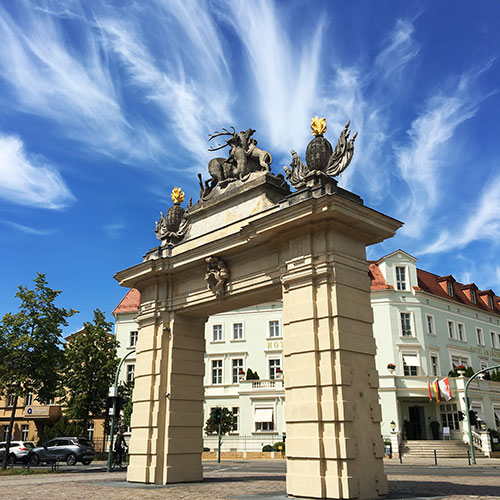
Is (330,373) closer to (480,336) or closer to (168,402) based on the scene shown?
(168,402)

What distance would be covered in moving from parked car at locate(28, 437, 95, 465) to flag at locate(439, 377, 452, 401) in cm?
2277

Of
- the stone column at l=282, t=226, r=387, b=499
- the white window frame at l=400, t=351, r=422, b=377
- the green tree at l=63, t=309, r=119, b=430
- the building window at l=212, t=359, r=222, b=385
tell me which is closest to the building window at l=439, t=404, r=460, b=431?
the white window frame at l=400, t=351, r=422, b=377

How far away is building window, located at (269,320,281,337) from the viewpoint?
42.2 m

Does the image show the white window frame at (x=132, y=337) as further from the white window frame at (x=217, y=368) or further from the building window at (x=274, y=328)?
the building window at (x=274, y=328)

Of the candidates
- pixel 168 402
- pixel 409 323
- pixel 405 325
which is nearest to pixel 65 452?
pixel 168 402

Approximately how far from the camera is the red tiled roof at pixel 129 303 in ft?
158

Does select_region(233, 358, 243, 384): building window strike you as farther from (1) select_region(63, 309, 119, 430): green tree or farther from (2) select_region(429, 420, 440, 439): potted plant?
(2) select_region(429, 420, 440, 439): potted plant

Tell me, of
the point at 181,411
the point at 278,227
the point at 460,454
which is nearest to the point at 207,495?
the point at 181,411

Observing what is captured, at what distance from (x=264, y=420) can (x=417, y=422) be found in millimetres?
10904

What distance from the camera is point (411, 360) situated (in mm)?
39062

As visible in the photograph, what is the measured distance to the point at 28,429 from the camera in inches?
1891

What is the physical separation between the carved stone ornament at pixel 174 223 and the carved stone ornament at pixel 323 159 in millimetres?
5079

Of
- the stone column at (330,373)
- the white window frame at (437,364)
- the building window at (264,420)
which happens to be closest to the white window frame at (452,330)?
the white window frame at (437,364)

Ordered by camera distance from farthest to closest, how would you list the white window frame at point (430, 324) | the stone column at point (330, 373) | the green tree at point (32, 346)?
the white window frame at point (430, 324) → the green tree at point (32, 346) → the stone column at point (330, 373)
